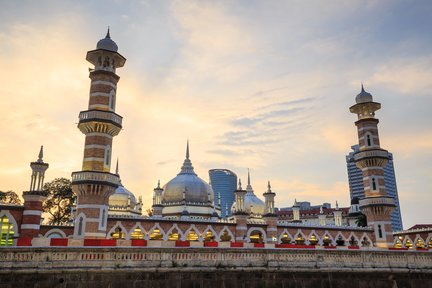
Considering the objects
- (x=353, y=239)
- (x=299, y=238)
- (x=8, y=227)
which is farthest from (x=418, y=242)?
(x=8, y=227)

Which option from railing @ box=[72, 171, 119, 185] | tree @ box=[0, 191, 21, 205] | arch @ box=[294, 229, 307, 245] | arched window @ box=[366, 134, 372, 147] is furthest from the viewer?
tree @ box=[0, 191, 21, 205]

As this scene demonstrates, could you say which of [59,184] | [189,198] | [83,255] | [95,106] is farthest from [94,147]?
[59,184]

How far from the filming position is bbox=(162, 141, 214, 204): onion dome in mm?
53781

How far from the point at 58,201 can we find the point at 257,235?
1305 inches

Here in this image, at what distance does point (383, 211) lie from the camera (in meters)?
42.8

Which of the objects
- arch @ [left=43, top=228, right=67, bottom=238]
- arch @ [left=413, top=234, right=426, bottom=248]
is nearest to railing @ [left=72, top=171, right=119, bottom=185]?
arch @ [left=43, top=228, right=67, bottom=238]

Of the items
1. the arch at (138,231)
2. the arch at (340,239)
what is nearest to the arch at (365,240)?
the arch at (340,239)

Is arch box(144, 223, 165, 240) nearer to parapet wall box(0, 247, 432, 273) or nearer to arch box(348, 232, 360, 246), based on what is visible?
parapet wall box(0, 247, 432, 273)

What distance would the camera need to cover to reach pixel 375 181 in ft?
142

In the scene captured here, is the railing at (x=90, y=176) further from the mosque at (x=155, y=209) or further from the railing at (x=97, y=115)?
the railing at (x=97, y=115)

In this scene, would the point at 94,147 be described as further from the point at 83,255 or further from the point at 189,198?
the point at 189,198

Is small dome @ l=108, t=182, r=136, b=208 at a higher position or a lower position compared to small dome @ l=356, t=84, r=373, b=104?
lower

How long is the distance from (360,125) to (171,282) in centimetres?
3470

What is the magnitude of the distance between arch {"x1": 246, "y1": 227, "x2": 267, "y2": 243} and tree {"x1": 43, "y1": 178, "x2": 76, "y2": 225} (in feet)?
99.4
